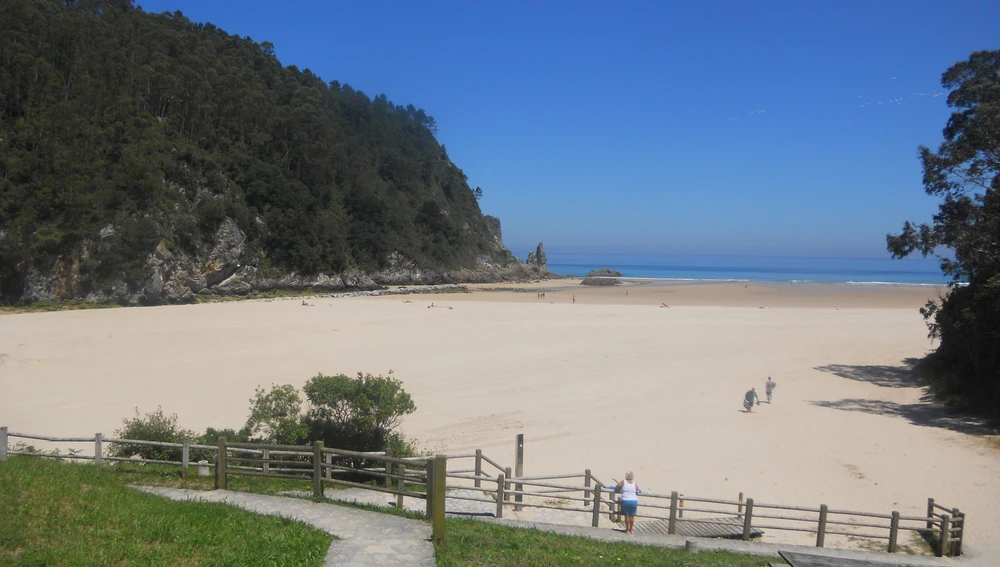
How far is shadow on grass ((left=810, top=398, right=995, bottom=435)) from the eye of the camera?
629 inches

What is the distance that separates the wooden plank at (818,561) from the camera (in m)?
7.21

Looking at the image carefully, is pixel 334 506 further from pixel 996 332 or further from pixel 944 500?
pixel 996 332

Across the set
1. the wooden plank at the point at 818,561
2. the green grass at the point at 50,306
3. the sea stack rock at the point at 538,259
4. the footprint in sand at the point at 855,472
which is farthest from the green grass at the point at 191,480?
the sea stack rock at the point at 538,259

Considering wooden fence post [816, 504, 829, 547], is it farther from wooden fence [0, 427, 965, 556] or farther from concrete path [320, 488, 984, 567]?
concrete path [320, 488, 984, 567]

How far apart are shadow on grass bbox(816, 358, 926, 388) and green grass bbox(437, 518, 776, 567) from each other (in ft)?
56.2

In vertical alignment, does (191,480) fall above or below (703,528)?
above

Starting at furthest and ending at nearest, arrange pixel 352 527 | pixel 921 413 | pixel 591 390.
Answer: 1. pixel 591 390
2. pixel 921 413
3. pixel 352 527

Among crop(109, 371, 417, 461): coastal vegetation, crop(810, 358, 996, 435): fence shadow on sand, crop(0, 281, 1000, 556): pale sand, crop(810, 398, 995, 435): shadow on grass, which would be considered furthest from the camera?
crop(810, 358, 996, 435): fence shadow on sand

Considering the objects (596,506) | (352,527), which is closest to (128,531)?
(352,527)

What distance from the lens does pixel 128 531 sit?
570 centimetres

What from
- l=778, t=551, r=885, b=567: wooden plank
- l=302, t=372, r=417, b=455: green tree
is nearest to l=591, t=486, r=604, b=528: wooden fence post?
l=778, t=551, r=885, b=567: wooden plank

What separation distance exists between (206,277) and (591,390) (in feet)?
139

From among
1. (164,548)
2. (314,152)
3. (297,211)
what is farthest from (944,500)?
(314,152)

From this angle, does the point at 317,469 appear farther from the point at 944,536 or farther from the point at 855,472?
the point at 855,472
